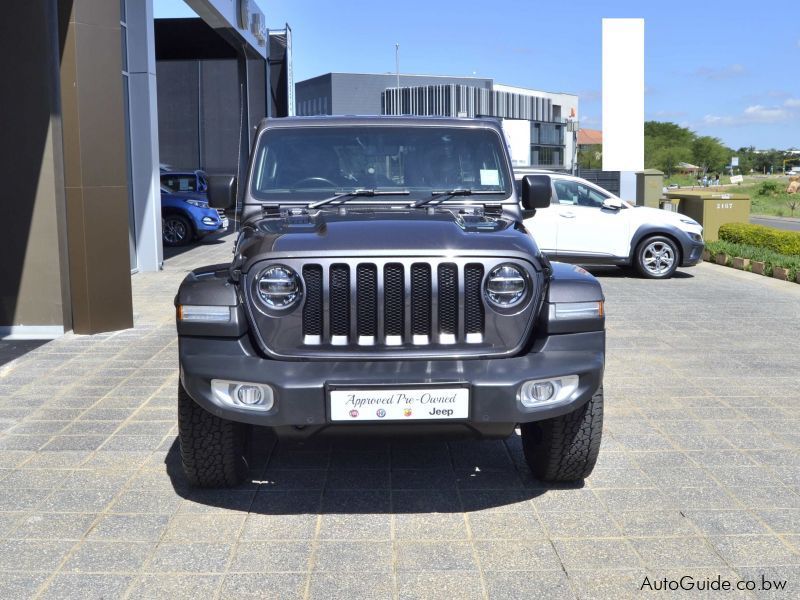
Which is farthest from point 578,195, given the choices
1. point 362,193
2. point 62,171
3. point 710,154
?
point 710,154

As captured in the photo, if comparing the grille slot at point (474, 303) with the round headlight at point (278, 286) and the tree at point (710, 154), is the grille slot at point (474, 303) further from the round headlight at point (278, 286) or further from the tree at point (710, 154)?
the tree at point (710, 154)

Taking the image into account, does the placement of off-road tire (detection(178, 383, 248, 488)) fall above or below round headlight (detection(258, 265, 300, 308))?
below

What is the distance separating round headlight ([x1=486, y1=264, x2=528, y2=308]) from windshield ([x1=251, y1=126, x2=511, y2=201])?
4.16 feet

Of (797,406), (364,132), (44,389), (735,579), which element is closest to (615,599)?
(735,579)

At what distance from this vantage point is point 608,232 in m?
15.3

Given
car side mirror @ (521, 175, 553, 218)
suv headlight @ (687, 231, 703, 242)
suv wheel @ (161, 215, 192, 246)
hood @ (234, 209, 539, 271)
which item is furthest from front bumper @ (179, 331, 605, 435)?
suv wheel @ (161, 215, 192, 246)

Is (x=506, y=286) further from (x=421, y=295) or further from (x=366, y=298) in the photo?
(x=366, y=298)

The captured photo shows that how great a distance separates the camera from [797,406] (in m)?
6.78

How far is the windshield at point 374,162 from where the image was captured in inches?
222

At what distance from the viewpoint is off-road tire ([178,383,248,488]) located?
469cm

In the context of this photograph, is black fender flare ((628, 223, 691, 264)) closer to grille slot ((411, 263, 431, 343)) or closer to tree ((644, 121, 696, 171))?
grille slot ((411, 263, 431, 343))

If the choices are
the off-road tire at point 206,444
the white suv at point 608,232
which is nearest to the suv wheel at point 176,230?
the white suv at point 608,232

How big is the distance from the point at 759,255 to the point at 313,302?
13.6 m

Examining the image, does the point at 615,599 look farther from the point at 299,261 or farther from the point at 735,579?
the point at 299,261
